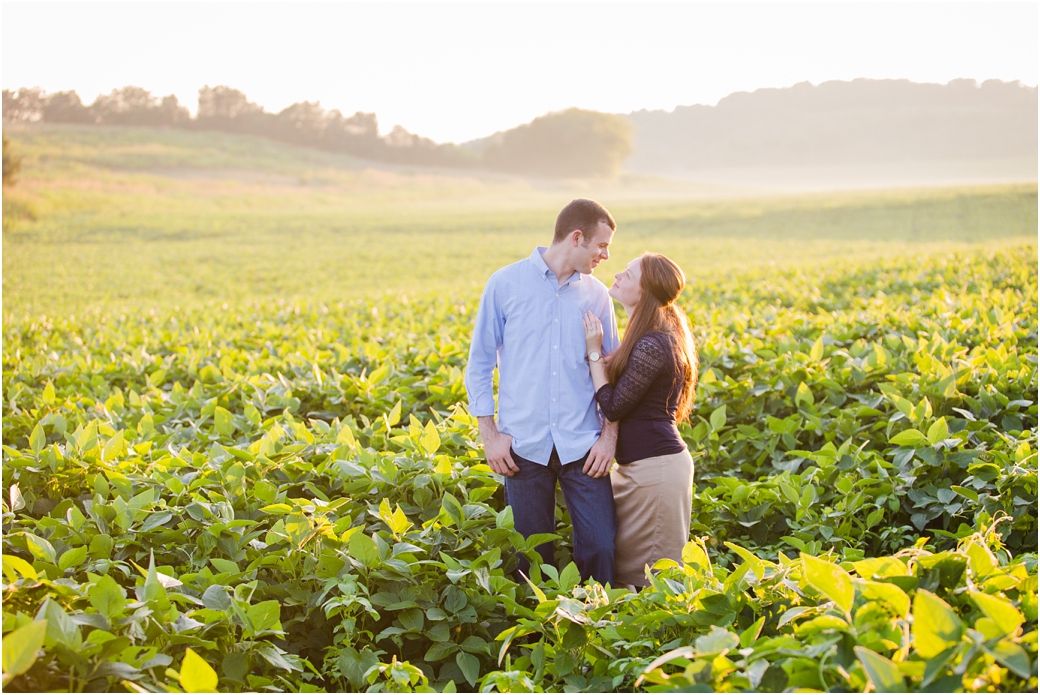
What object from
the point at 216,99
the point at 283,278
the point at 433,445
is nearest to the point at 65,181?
the point at 283,278

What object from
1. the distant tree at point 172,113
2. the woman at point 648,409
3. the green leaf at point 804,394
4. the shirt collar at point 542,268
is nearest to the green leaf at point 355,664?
the woman at point 648,409

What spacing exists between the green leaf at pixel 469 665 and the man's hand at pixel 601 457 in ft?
3.46

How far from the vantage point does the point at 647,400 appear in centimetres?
Answer: 336

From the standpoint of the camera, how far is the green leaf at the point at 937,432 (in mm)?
3428

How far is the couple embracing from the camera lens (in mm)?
3305

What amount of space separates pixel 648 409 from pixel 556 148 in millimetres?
98221

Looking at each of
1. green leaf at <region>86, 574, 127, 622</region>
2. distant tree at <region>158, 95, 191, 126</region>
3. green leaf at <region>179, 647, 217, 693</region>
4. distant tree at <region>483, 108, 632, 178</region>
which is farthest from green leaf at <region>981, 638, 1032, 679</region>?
distant tree at <region>483, 108, 632, 178</region>

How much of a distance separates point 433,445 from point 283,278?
883 inches

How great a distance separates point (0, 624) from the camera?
177 centimetres

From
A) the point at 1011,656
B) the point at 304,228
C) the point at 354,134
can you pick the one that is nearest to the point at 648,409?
the point at 1011,656

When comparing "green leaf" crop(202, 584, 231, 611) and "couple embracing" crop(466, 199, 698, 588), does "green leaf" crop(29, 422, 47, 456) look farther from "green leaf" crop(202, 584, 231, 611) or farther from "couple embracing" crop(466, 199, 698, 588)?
"couple embracing" crop(466, 199, 698, 588)

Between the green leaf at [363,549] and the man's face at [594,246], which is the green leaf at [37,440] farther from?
the man's face at [594,246]

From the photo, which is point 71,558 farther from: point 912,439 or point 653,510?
point 912,439

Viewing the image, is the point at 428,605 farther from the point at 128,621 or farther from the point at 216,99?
the point at 216,99
